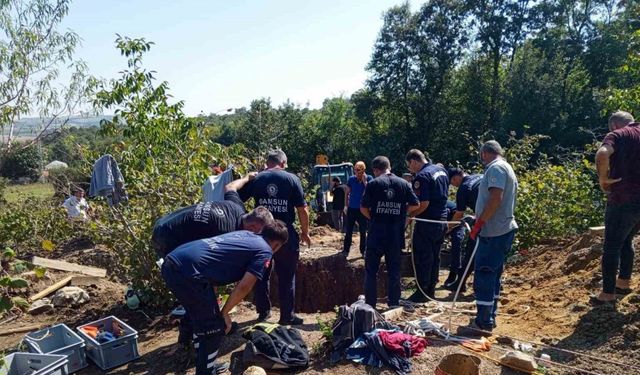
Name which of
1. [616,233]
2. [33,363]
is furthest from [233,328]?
[616,233]

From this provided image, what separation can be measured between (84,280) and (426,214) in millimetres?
5198

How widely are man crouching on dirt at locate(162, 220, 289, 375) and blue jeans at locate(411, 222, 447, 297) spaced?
263 centimetres

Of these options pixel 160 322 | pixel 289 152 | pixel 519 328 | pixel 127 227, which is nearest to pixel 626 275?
pixel 519 328

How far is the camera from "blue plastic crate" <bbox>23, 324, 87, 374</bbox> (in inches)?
178

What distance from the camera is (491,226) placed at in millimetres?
4516

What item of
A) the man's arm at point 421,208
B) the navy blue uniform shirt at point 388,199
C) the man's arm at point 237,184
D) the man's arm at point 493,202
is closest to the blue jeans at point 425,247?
the man's arm at point 421,208

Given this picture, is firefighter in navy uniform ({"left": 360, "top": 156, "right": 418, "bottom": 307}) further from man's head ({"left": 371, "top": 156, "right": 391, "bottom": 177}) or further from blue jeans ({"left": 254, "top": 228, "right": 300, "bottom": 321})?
blue jeans ({"left": 254, "top": 228, "right": 300, "bottom": 321})

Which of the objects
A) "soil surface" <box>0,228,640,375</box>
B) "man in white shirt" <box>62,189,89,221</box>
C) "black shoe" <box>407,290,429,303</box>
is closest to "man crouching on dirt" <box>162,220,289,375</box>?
"soil surface" <box>0,228,640,375</box>

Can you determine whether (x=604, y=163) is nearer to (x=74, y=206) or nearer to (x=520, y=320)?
(x=520, y=320)

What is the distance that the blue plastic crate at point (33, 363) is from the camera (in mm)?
4094

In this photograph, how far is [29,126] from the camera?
8398mm

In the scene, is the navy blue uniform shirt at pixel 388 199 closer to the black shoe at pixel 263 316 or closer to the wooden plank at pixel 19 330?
the black shoe at pixel 263 316

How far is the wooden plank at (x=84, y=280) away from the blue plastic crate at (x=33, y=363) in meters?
3.16

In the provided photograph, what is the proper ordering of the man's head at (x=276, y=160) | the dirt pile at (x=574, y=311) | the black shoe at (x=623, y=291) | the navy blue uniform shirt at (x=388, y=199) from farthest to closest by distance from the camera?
the navy blue uniform shirt at (x=388, y=199) → the man's head at (x=276, y=160) → the black shoe at (x=623, y=291) → the dirt pile at (x=574, y=311)
